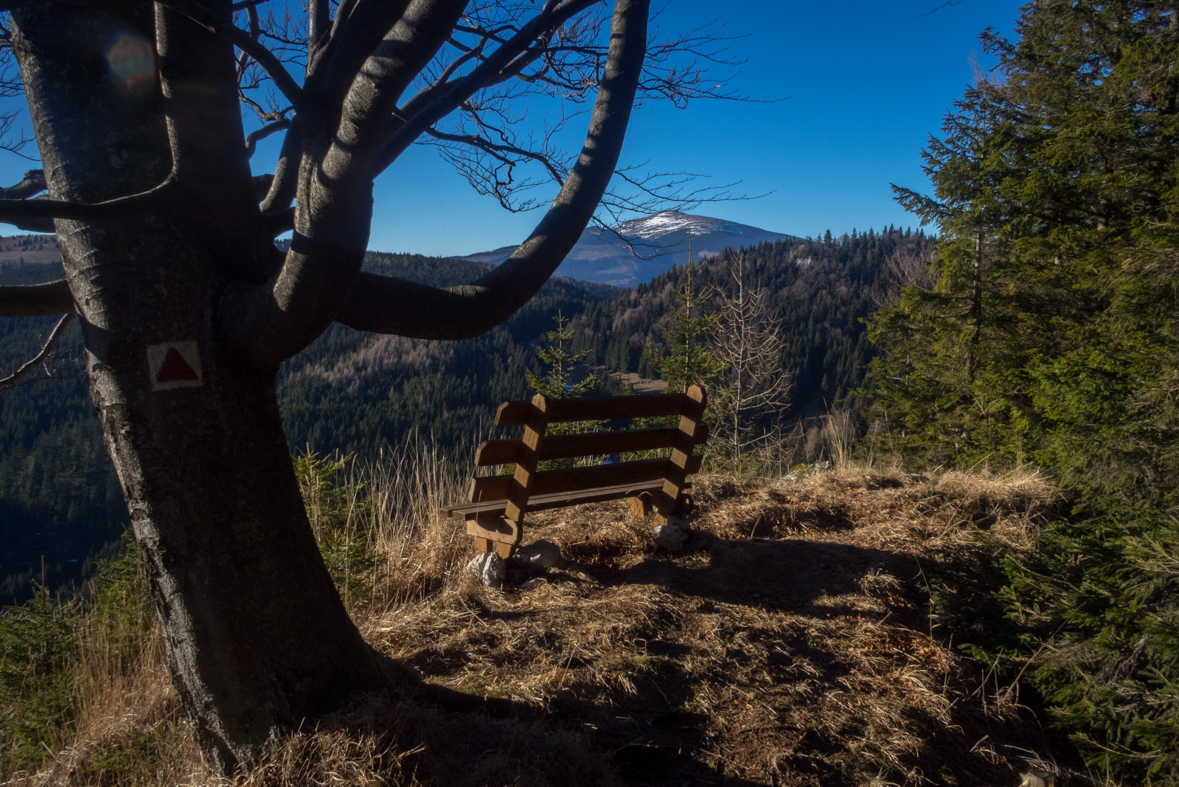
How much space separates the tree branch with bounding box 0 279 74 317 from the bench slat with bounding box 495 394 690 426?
6.30 feet

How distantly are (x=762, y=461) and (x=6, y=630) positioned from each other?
8587mm

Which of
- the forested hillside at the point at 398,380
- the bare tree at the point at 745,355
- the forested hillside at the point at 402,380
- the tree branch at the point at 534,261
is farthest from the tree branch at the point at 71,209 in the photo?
the forested hillside at the point at 402,380

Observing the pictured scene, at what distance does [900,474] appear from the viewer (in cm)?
625

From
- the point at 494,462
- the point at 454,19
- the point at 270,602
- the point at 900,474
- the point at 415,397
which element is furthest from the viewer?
the point at 415,397

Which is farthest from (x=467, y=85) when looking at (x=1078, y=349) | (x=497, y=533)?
(x=1078, y=349)

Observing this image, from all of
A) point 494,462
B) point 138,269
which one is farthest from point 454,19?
point 494,462

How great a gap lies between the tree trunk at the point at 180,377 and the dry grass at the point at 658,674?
296mm

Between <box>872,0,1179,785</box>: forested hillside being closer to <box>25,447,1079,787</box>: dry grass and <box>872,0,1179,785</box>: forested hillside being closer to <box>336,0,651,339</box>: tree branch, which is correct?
<box>25,447,1079,787</box>: dry grass

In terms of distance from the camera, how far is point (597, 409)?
12.7 feet

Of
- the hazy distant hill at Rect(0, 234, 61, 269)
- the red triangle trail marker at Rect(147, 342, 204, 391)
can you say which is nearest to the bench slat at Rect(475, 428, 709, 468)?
the red triangle trail marker at Rect(147, 342, 204, 391)

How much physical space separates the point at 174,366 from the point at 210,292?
0.82ft

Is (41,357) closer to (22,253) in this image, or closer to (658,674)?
(658,674)

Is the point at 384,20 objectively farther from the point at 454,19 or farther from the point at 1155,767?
the point at 1155,767

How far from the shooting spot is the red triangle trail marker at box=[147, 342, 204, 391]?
1.74 metres
